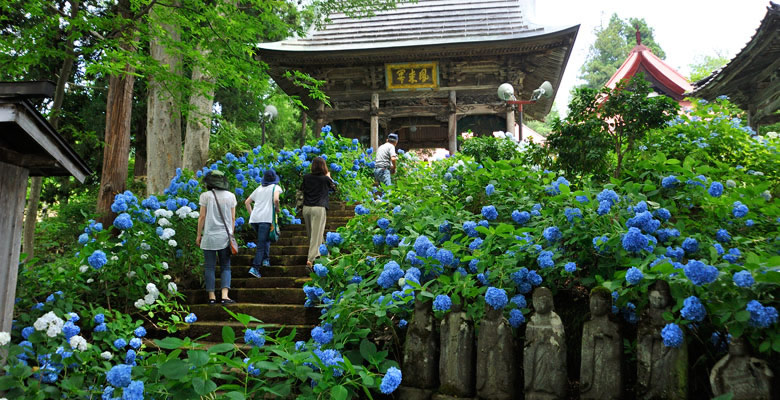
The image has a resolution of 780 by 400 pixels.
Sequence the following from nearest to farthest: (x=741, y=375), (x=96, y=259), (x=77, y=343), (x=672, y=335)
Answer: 1. (x=741, y=375)
2. (x=672, y=335)
3. (x=77, y=343)
4. (x=96, y=259)

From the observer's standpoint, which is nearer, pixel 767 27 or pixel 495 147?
pixel 767 27

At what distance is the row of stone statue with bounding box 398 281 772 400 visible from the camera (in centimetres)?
189

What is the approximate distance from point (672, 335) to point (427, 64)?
1200 centimetres

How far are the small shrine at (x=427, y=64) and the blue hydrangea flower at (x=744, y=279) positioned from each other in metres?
10.9

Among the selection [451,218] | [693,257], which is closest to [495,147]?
[451,218]

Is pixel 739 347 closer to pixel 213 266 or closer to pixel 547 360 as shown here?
pixel 547 360

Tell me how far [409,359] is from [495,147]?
568 centimetres

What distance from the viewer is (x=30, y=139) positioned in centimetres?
320

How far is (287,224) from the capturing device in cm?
746

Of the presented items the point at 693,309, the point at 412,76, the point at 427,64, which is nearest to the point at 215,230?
the point at 693,309

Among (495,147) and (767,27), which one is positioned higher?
(767,27)

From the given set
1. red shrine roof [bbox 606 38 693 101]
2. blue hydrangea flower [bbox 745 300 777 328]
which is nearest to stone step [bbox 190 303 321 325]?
blue hydrangea flower [bbox 745 300 777 328]

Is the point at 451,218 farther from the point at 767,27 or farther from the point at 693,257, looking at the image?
the point at 767,27

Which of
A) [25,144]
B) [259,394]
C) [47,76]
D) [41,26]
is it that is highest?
[47,76]
